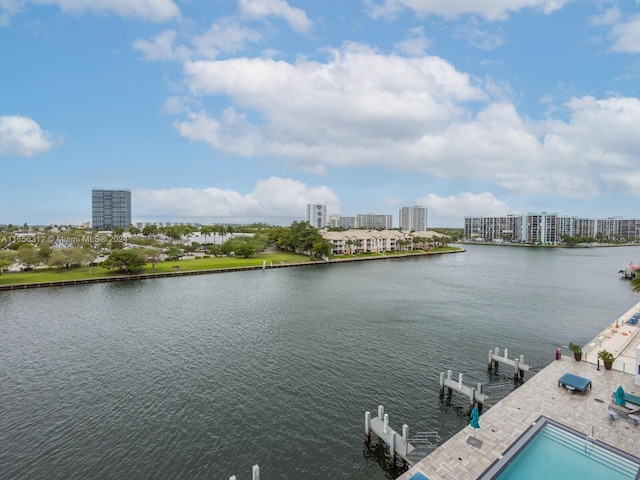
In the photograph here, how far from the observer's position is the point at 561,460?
13.7 meters

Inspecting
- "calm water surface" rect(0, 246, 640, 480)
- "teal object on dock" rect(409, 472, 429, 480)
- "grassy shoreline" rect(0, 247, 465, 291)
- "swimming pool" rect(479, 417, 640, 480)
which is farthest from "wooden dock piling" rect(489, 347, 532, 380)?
"grassy shoreline" rect(0, 247, 465, 291)

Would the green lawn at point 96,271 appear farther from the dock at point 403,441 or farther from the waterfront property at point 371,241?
the dock at point 403,441

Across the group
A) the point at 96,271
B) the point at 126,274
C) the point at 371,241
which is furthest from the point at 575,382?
the point at 371,241

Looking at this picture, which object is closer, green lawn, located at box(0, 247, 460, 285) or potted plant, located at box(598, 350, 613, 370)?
potted plant, located at box(598, 350, 613, 370)

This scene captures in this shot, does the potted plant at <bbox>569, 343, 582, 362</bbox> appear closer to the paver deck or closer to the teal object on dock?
the paver deck

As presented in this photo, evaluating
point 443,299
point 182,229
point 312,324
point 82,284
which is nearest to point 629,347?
point 443,299

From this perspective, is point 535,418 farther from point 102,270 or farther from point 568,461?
point 102,270

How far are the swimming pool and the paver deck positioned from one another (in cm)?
64

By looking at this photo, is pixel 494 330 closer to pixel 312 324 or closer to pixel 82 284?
pixel 312 324

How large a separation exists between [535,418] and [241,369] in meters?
19.4

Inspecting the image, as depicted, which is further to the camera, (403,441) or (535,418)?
(535,418)

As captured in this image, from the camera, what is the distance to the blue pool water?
12.8 metres

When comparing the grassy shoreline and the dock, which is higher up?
the grassy shoreline

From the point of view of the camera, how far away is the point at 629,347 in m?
26.4
